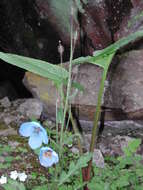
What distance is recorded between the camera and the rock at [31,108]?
2233mm

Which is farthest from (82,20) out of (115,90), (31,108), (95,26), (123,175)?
(123,175)

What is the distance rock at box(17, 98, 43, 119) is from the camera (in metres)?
2.23

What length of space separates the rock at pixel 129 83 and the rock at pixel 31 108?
1.69 ft

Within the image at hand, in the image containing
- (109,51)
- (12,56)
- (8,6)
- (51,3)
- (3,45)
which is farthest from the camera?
(3,45)

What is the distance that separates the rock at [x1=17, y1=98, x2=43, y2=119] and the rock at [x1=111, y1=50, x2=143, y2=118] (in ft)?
1.69

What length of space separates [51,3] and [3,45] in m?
0.55

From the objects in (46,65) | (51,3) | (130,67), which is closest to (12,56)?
(46,65)

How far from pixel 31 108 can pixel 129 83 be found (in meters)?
0.68

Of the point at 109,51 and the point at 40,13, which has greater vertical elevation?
the point at 40,13

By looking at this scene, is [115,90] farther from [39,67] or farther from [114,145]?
[39,67]

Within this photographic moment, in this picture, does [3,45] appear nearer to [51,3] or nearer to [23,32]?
[23,32]

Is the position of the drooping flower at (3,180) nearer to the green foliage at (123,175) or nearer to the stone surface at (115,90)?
the green foliage at (123,175)

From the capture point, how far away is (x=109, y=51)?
1220mm

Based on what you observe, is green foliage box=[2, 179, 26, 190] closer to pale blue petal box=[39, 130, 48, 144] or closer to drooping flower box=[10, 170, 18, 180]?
pale blue petal box=[39, 130, 48, 144]
